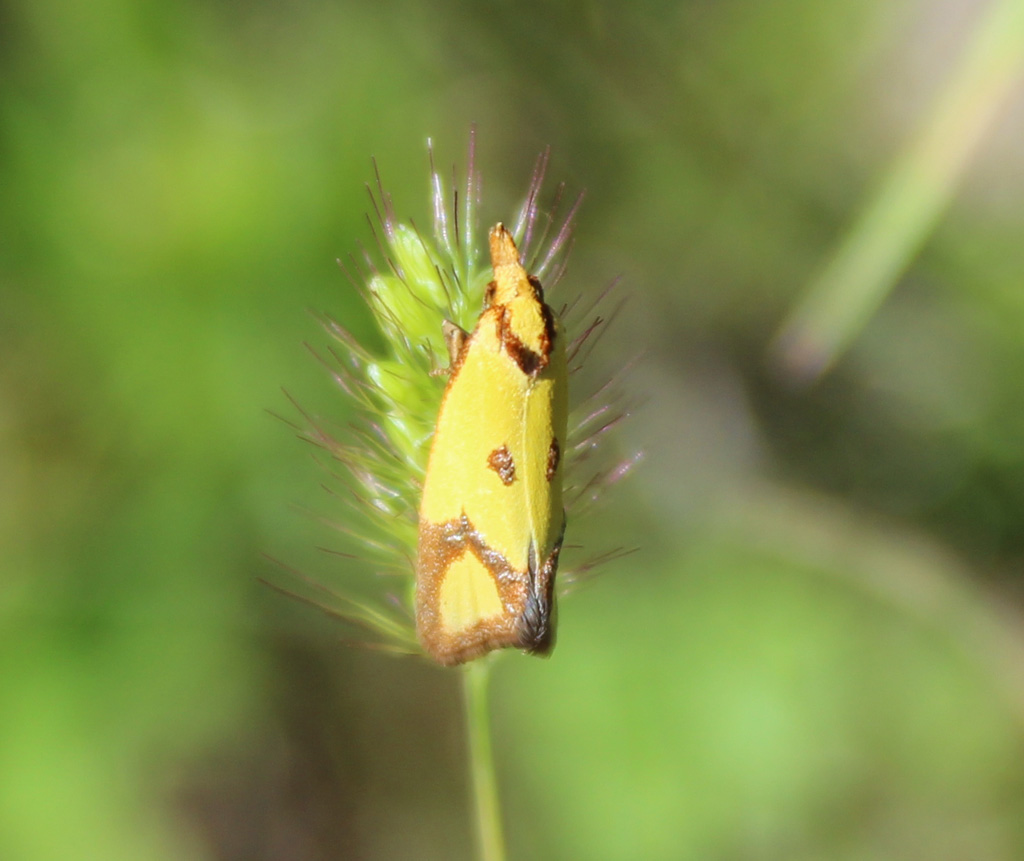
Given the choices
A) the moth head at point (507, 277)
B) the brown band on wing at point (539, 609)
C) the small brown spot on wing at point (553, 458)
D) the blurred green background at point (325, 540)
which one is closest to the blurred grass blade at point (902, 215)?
the blurred green background at point (325, 540)

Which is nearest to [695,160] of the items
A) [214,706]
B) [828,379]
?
[828,379]

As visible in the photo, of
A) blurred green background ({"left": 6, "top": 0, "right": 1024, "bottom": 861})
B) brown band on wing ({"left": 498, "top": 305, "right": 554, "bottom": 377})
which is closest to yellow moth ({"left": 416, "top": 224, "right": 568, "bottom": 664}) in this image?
brown band on wing ({"left": 498, "top": 305, "right": 554, "bottom": 377})

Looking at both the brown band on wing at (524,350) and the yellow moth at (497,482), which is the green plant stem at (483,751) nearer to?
the yellow moth at (497,482)

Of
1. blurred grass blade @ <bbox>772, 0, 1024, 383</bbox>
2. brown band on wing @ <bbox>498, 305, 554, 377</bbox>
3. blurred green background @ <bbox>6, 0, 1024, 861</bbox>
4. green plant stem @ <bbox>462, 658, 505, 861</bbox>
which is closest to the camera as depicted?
brown band on wing @ <bbox>498, 305, 554, 377</bbox>

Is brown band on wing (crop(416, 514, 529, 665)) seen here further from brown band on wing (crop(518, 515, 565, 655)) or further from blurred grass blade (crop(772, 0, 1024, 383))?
blurred grass blade (crop(772, 0, 1024, 383))

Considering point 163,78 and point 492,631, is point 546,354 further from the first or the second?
point 163,78

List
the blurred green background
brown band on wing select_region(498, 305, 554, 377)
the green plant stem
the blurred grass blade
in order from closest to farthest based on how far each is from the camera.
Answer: brown band on wing select_region(498, 305, 554, 377)
the green plant stem
the blurred grass blade
the blurred green background
